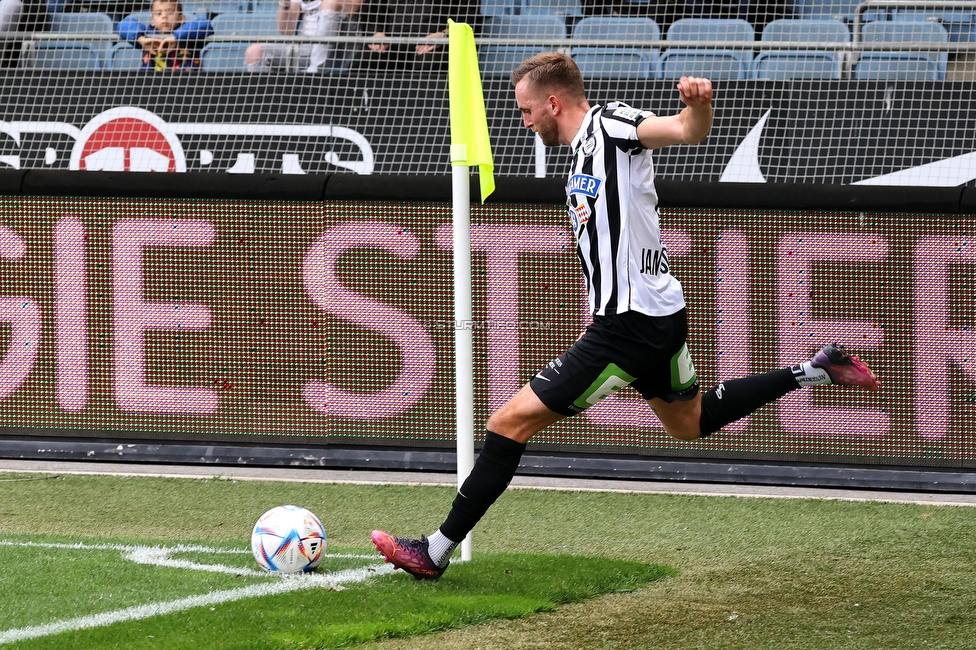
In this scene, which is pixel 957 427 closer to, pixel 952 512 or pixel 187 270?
pixel 952 512

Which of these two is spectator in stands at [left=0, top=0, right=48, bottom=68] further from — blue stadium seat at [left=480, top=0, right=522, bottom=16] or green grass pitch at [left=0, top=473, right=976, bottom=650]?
green grass pitch at [left=0, top=473, right=976, bottom=650]

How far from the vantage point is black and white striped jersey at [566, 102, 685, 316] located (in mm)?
4254

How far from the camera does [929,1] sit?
800cm

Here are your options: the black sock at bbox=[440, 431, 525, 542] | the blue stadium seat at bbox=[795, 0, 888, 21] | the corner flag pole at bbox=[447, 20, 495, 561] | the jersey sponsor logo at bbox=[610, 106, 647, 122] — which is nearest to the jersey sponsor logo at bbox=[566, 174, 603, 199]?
the jersey sponsor logo at bbox=[610, 106, 647, 122]

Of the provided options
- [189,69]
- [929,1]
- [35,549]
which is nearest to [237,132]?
→ [189,69]

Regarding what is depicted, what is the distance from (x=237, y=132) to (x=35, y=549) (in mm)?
3851

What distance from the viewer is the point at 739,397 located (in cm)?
479

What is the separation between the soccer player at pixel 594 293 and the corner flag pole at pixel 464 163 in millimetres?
232

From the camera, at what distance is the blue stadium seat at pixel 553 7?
9016 millimetres

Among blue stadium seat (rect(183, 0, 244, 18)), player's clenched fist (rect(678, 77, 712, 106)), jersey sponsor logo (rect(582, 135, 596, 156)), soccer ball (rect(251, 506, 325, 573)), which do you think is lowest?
soccer ball (rect(251, 506, 325, 573))

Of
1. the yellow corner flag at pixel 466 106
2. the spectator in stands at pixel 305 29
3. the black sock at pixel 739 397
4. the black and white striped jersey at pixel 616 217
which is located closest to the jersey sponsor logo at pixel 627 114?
the black and white striped jersey at pixel 616 217

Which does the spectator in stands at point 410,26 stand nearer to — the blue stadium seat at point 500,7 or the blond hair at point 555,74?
the blue stadium seat at point 500,7

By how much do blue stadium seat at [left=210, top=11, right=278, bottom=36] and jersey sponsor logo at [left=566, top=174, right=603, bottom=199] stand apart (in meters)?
5.53

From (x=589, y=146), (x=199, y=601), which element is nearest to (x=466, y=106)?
(x=589, y=146)
